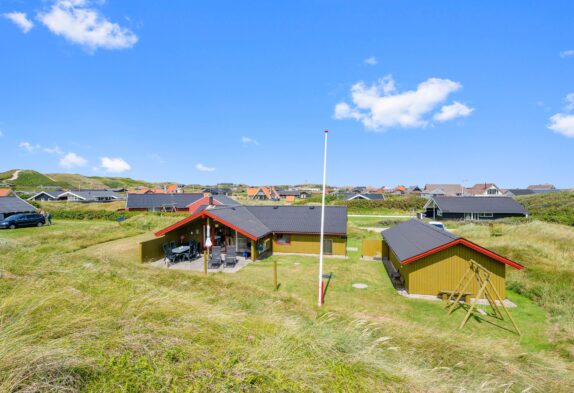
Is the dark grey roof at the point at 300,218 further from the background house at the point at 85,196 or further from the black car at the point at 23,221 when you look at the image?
the background house at the point at 85,196

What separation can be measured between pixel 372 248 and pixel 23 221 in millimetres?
38628

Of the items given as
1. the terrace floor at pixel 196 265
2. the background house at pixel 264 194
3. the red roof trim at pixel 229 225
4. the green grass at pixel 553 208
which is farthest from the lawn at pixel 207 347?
the background house at pixel 264 194

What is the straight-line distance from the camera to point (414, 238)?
53.3 feet

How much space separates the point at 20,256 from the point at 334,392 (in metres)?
8.71

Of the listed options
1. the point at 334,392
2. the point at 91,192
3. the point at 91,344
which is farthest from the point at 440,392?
the point at 91,192

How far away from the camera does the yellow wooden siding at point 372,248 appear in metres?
21.5

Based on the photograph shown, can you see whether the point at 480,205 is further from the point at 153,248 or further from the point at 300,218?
the point at 153,248

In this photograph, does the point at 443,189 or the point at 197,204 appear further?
the point at 443,189

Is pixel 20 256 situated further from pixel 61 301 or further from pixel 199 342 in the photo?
pixel 199 342

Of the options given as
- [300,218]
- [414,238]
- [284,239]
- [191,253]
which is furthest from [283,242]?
[414,238]

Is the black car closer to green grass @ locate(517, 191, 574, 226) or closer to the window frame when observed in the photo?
the window frame

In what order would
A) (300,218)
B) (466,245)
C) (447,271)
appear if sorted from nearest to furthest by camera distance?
(466,245) → (447,271) → (300,218)

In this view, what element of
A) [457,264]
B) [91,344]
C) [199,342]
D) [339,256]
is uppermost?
[91,344]

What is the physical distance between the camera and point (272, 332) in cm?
514
